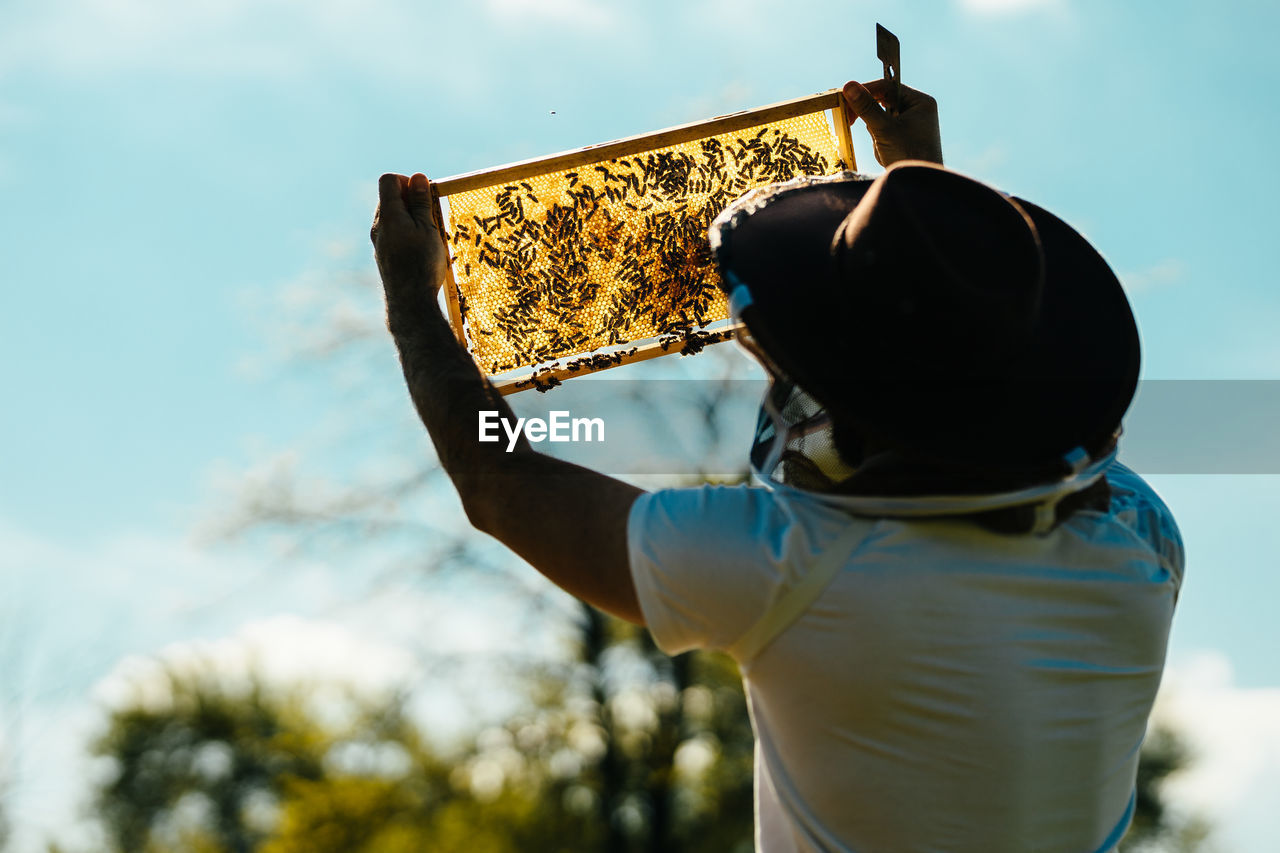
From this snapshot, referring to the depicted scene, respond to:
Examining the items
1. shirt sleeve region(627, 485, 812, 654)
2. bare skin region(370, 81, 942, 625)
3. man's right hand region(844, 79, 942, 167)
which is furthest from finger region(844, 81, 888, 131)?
shirt sleeve region(627, 485, 812, 654)

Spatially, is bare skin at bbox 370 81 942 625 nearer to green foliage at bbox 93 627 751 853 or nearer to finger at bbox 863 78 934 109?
finger at bbox 863 78 934 109

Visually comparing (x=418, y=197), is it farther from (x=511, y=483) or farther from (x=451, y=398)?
(x=511, y=483)

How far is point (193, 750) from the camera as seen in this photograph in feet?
112

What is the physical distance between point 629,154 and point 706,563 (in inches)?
70.4

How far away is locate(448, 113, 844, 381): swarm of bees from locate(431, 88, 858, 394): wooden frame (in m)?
0.02

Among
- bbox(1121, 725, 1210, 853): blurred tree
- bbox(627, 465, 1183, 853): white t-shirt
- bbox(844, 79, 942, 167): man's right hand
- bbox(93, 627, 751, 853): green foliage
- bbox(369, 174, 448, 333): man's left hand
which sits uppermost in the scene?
bbox(844, 79, 942, 167): man's right hand

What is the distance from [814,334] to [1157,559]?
2.66ft

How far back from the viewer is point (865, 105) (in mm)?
2994

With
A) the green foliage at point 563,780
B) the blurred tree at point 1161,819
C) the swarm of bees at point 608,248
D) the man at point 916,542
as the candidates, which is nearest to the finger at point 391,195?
the swarm of bees at point 608,248

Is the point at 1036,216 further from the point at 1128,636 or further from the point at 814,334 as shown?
the point at 1128,636

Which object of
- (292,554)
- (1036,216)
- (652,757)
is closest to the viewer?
(1036,216)

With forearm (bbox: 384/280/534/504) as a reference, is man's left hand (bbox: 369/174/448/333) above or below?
above

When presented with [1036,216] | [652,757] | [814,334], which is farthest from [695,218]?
[652,757]

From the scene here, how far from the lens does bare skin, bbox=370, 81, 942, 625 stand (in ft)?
5.83
